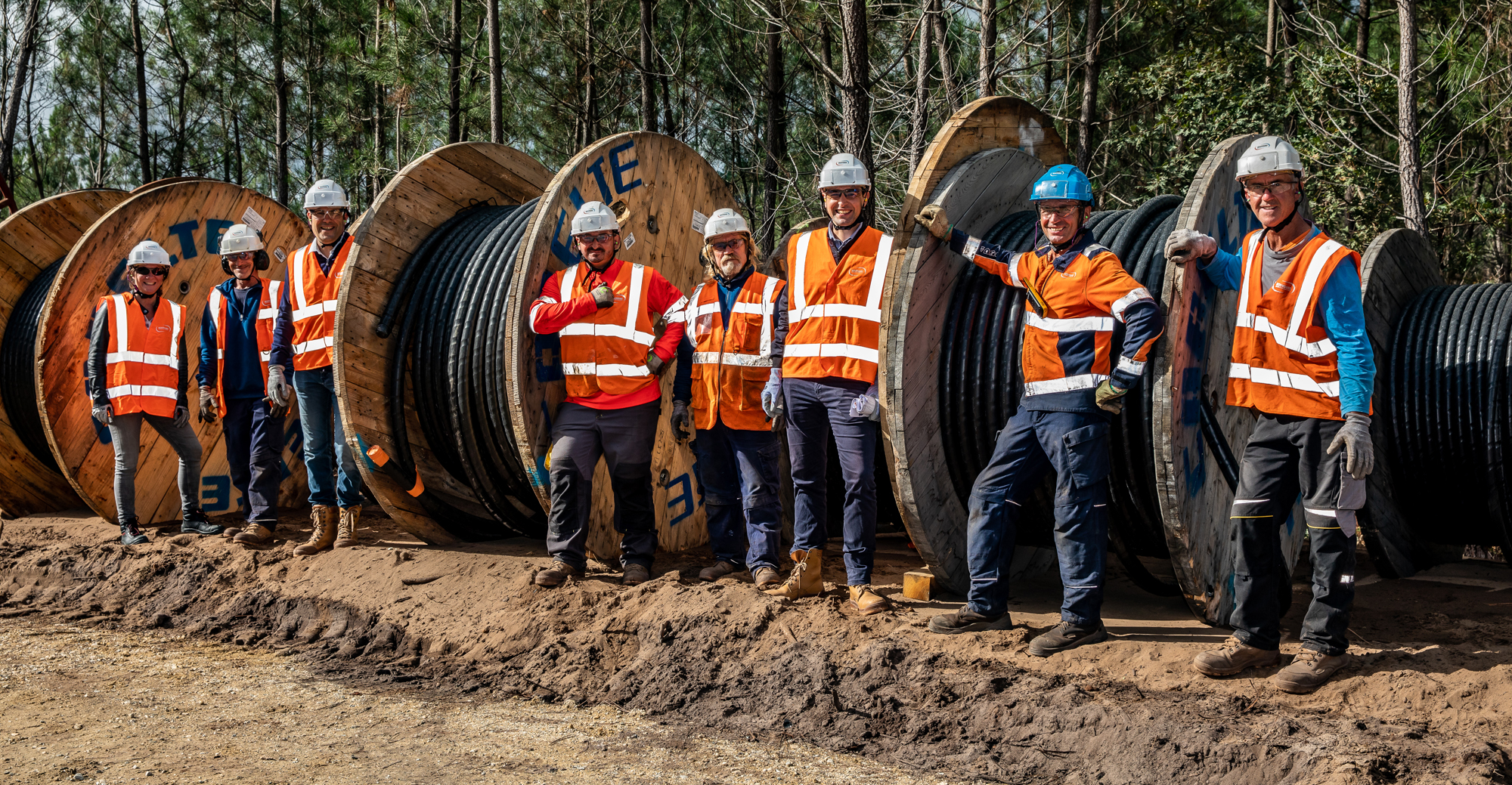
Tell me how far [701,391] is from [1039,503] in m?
1.74

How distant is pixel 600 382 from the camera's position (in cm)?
567

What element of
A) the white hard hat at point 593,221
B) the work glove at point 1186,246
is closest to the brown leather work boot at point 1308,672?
the work glove at point 1186,246

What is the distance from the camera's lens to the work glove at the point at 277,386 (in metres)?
6.66

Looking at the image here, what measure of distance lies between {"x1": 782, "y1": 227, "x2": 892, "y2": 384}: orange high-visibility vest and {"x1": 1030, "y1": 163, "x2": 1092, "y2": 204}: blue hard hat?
767 millimetres

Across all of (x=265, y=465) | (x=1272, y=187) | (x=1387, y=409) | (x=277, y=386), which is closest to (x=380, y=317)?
(x=277, y=386)

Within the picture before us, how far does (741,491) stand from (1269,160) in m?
2.95

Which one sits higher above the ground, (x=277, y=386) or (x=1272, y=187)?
(x=1272, y=187)

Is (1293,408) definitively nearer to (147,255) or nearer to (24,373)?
(147,255)

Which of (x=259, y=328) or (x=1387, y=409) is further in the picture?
(x=259, y=328)

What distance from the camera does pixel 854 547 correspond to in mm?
5230

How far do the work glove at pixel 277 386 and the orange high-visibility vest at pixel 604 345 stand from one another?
206 cm

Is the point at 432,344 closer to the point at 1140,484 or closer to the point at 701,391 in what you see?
the point at 701,391

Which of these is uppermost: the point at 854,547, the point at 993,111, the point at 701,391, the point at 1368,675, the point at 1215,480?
the point at 993,111

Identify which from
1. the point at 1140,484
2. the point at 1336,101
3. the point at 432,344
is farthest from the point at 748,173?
the point at 1140,484
